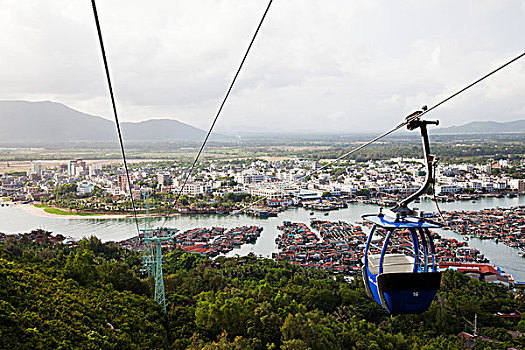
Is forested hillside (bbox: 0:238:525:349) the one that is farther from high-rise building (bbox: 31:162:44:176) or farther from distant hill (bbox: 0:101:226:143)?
distant hill (bbox: 0:101:226:143)

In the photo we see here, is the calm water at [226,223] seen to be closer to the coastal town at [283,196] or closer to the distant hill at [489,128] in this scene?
the coastal town at [283,196]

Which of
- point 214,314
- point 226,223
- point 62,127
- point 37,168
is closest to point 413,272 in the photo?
point 214,314

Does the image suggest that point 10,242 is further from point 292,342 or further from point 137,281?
point 292,342

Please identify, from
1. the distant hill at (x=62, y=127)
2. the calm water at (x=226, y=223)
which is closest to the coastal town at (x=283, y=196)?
the calm water at (x=226, y=223)

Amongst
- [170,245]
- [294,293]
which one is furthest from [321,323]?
[170,245]

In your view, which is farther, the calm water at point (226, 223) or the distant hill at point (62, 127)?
the distant hill at point (62, 127)
